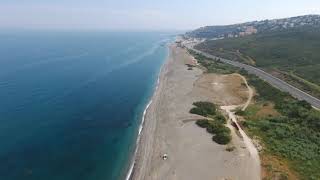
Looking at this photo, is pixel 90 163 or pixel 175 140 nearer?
pixel 90 163

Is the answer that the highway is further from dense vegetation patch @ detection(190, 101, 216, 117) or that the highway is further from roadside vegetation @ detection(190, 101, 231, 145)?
roadside vegetation @ detection(190, 101, 231, 145)

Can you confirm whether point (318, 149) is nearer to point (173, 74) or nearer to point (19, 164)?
point (19, 164)

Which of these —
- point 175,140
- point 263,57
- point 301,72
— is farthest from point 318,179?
point 263,57

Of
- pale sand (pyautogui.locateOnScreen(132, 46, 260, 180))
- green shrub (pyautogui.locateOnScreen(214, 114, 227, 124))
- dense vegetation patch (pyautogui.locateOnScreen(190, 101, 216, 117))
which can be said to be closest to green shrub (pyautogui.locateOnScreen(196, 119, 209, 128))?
pale sand (pyautogui.locateOnScreen(132, 46, 260, 180))

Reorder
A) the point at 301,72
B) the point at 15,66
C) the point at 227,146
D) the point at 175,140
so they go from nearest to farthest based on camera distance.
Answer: the point at 227,146 < the point at 175,140 < the point at 301,72 < the point at 15,66

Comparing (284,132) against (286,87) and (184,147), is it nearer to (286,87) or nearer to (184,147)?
(184,147)

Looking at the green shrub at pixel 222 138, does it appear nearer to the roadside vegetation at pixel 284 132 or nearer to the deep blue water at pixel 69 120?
the roadside vegetation at pixel 284 132
